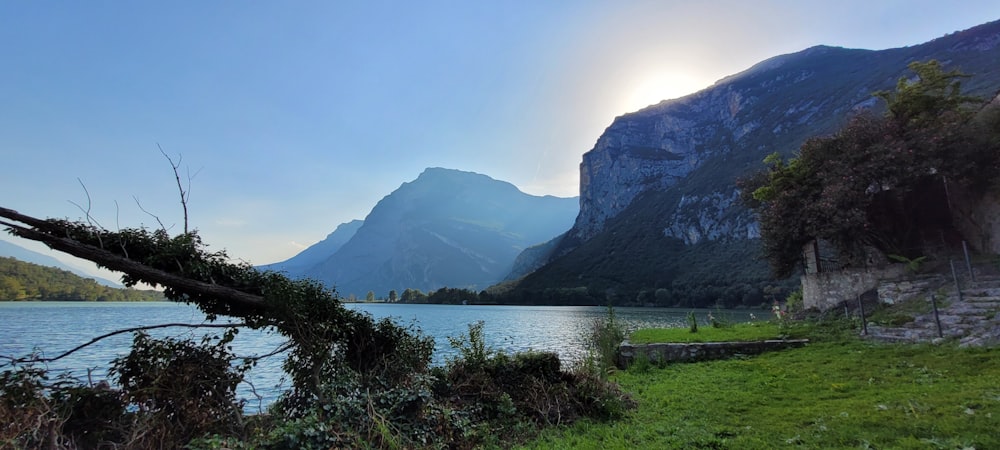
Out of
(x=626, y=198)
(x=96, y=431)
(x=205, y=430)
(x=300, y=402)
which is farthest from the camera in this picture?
(x=626, y=198)

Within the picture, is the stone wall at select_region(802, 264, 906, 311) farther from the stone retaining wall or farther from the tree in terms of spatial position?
the tree

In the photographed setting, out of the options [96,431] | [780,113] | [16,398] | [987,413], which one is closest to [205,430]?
[96,431]

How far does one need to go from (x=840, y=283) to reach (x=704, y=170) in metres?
122

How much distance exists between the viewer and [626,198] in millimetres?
154500

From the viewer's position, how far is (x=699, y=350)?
13055 millimetres

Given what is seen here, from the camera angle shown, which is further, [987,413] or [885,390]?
[885,390]

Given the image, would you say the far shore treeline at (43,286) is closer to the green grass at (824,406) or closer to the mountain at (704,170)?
the green grass at (824,406)

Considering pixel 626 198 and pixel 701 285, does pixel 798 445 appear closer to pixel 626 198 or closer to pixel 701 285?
pixel 701 285

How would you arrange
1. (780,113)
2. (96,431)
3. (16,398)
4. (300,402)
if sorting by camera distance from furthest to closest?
(780,113)
(300,402)
(96,431)
(16,398)

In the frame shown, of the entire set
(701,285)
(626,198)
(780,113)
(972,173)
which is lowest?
(701,285)

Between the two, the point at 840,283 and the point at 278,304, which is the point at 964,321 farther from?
the point at 278,304

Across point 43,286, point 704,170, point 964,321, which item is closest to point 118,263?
point 964,321

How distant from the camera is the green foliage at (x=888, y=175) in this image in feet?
51.8

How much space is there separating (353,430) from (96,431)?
2.98 meters
